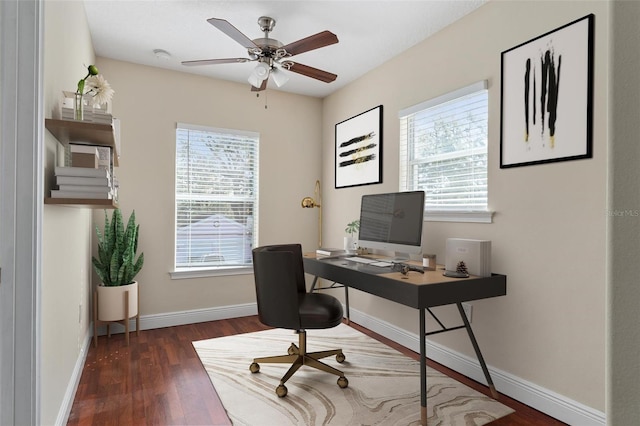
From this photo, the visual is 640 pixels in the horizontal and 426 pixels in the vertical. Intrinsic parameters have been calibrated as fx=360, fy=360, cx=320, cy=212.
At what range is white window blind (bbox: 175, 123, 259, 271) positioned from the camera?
376 centimetres

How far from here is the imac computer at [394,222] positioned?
2535mm

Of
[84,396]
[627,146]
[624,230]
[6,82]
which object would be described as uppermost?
[6,82]

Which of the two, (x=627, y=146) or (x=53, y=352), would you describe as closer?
(x=627, y=146)

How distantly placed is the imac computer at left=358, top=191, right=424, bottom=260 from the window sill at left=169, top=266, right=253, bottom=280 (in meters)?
1.59

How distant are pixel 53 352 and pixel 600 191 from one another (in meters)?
2.81

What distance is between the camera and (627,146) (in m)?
0.59

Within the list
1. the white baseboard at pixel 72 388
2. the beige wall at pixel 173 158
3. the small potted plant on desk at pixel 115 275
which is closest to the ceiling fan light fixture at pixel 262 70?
the beige wall at pixel 173 158

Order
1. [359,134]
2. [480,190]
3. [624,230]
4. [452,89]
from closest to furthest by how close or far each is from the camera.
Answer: [624,230] < [480,190] < [452,89] < [359,134]

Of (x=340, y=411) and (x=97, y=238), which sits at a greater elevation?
(x=97, y=238)

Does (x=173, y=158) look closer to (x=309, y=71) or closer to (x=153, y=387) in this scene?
(x=309, y=71)

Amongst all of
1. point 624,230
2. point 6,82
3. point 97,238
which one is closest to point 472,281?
point 624,230

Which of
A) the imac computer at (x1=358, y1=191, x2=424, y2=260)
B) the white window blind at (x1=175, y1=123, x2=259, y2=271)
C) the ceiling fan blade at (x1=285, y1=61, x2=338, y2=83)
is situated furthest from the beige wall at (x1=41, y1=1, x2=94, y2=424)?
the imac computer at (x1=358, y1=191, x2=424, y2=260)

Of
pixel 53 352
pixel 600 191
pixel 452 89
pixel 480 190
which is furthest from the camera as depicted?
pixel 452 89

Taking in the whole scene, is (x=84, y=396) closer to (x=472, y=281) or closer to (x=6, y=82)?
(x=6, y=82)
